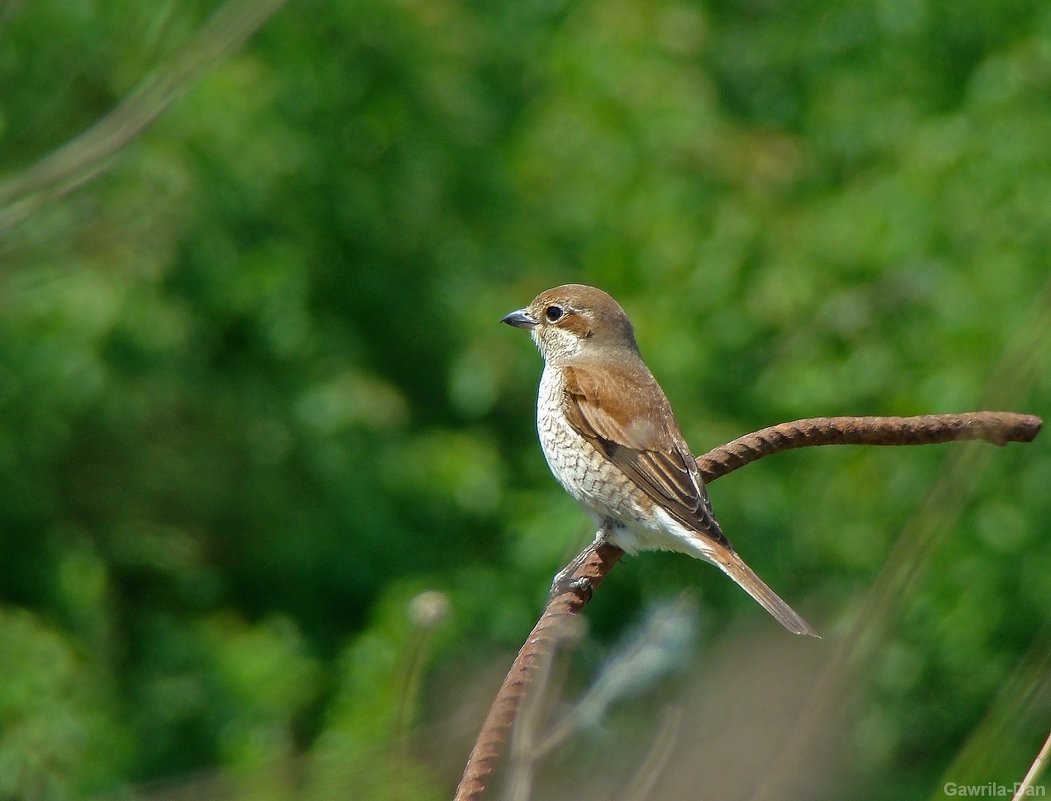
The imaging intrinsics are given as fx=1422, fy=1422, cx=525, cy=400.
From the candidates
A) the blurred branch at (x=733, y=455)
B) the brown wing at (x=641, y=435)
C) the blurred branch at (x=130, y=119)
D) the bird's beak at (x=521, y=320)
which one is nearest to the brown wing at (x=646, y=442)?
the brown wing at (x=641, y=435)

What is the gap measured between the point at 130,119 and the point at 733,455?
0.98 metres

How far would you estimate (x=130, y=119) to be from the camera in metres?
1.71

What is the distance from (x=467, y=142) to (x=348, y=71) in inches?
24.9

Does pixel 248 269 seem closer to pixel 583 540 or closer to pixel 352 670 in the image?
pixel 352 670

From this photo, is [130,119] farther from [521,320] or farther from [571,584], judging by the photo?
[521,320]

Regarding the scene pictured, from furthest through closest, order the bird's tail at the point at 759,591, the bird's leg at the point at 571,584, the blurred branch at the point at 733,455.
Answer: the bird's tail at the point at 759,591, the bird's leg at the point at 571,584, the blurred branch at the point at 733,455

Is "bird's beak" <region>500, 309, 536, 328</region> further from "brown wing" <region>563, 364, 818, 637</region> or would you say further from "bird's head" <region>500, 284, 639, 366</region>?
"brown wing" <region>563, 364, 818, 637</region>

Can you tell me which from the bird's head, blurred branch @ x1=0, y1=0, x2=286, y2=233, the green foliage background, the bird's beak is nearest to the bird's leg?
blurred branch @ x1=0, y1=0, x2=286, y2=233

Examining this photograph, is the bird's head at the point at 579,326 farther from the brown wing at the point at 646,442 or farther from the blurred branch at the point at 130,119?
the blurred branch at the point at 130,119

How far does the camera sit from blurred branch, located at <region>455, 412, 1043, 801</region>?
4.16 feet

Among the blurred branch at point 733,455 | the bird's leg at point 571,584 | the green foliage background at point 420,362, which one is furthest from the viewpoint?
the green foliage background at point 420,362

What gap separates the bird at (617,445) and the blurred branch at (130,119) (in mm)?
1691

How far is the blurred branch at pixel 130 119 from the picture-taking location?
1.68 m

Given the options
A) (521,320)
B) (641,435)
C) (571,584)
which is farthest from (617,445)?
(571,584)
